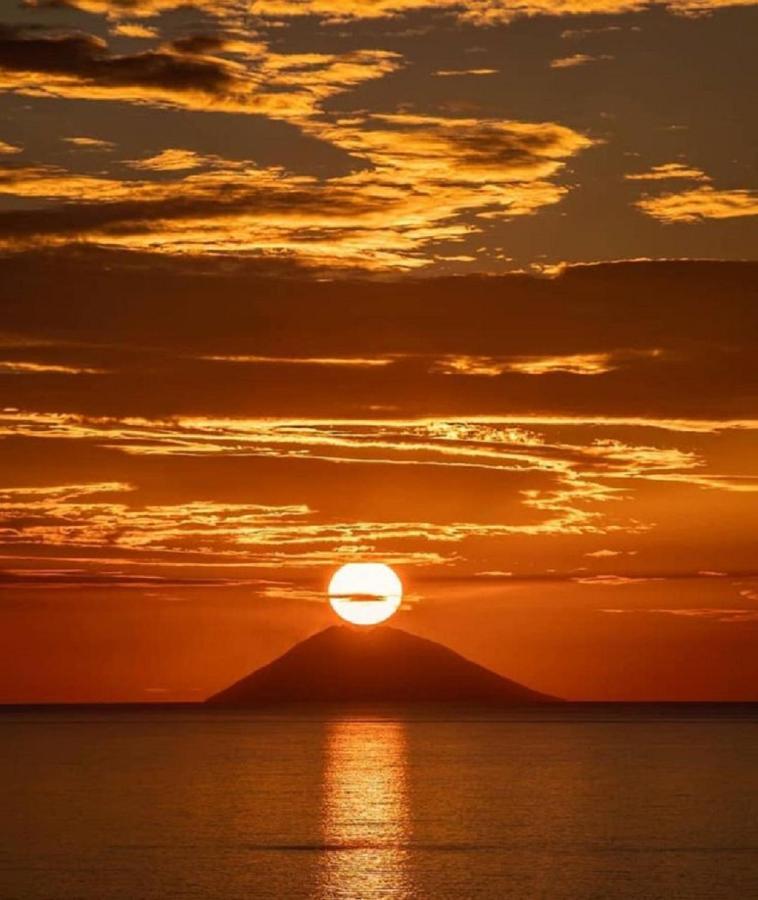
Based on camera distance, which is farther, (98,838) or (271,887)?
(98,838)

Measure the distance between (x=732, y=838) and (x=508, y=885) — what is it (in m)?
26.5

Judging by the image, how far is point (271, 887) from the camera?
7925cm

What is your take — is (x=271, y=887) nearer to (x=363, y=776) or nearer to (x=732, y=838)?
(x=732, y=838)

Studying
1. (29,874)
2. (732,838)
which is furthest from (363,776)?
(29,874)

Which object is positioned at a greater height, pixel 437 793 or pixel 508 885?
pixel 437 793

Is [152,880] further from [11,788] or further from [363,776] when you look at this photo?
[363,776]

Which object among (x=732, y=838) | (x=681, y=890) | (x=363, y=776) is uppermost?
(x=363, y=776)

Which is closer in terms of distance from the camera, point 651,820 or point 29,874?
point 29,874

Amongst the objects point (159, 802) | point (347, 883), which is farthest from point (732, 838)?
point (159, 802)

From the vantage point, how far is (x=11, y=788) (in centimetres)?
14675

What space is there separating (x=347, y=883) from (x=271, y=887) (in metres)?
3.60

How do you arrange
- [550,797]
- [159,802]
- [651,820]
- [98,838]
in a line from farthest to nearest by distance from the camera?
1. [550,797]
2. [159,802]
3. [651,820]
4. [98,838]

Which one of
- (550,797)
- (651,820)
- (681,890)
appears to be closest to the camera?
(681,890)

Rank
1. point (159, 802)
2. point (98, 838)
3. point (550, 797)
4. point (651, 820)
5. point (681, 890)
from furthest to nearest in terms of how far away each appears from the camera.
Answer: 1. point (550, 797)
2. point (159, 802)
3. point (651, 820)
4. point (98, 838)
5. point (681, 890)
